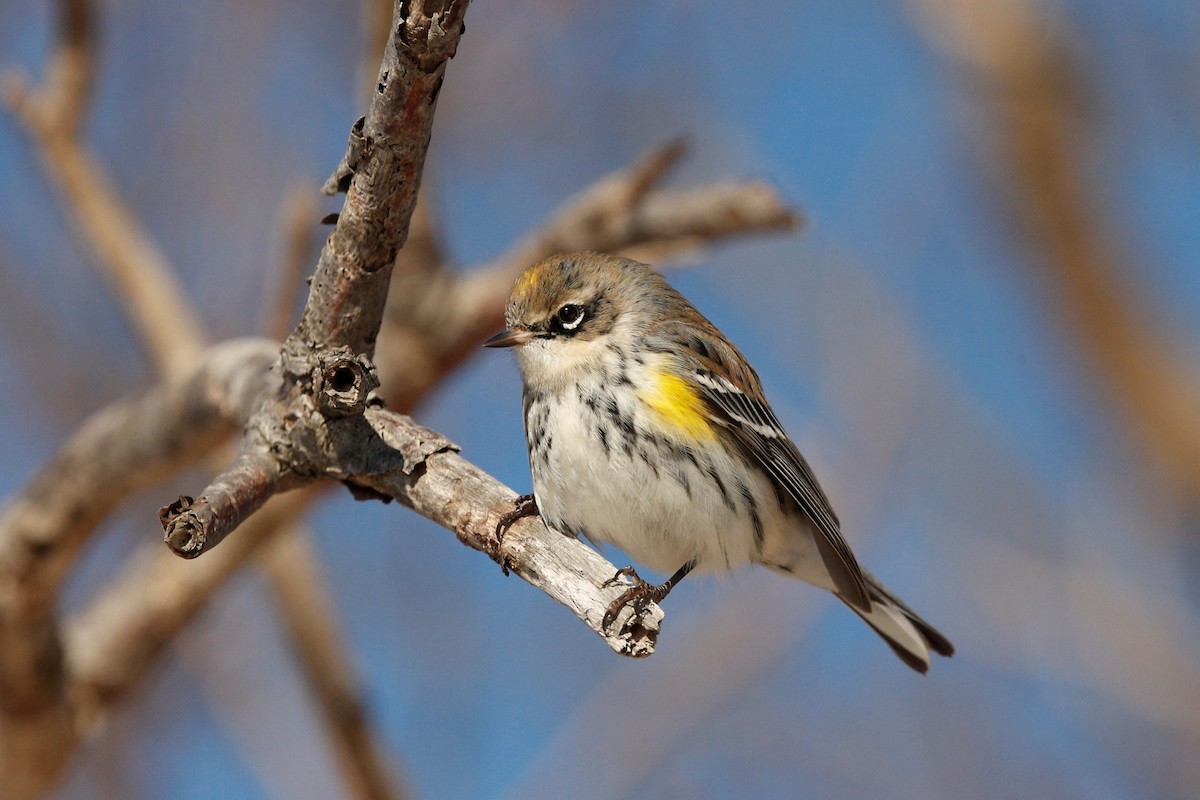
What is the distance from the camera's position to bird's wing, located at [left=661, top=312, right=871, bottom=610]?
340 cm

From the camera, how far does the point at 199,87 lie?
671cm

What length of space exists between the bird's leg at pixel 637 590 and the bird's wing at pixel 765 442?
1.31ft

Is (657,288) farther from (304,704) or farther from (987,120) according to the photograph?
(304,704)

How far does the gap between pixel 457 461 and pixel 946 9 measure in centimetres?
446

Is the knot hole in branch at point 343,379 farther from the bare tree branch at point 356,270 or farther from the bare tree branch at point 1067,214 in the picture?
the bare tree branch at point 1067,214

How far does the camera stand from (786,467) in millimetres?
3459

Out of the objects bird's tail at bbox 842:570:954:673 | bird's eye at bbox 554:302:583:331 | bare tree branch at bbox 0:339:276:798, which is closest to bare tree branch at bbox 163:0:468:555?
bare tree branch at bbox 0:339:276:798

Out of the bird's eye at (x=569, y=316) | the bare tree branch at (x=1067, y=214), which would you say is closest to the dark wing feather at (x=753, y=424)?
the bird's eye at (x=569, y=316)

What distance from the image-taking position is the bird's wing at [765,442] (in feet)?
11.2

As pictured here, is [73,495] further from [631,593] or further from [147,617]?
[631,593]

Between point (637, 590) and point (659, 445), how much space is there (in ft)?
1.76

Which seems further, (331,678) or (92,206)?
(92,206)

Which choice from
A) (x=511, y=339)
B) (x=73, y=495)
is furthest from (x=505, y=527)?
(x=73, y=495)

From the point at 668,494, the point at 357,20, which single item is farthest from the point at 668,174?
the point at 357,20
